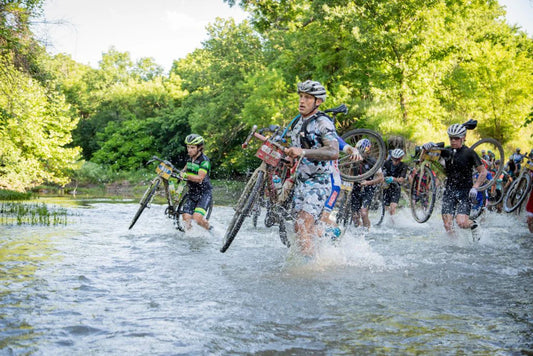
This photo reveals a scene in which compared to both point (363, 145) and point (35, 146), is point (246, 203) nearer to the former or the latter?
point (363, 145)

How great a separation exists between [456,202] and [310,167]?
4.48 meters

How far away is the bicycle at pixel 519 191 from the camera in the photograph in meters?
13.1

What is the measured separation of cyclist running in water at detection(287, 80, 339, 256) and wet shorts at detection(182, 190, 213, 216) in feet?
13.0

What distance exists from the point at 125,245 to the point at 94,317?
15.6ft

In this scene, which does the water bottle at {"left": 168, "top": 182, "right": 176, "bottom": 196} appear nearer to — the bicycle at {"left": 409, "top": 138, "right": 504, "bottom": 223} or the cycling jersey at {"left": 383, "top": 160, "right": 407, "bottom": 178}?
the bicycle at {"left": 409, "top": 138, "right": 504, "bottom": 223}

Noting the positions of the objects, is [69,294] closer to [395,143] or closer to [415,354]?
[415,354]

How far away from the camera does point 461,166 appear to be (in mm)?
10094

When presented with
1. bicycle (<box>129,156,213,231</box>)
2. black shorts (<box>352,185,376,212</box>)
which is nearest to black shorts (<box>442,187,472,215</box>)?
black shorts (<box>352,185,376,212</box>)

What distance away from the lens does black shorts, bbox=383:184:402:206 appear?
14.8 m

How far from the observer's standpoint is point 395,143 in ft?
92.4

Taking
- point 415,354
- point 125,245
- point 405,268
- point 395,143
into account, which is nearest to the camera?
point 415,354

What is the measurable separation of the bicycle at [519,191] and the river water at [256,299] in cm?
381

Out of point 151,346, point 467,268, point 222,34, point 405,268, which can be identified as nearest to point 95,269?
point 151,346

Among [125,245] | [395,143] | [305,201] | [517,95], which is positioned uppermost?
[517,95]
